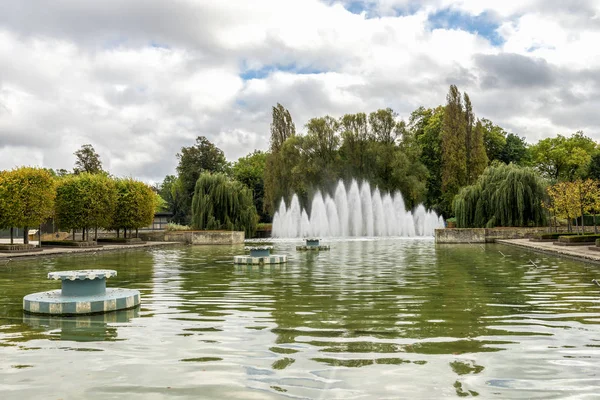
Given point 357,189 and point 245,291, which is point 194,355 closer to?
point 245,291

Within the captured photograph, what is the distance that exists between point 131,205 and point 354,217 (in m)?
20.3

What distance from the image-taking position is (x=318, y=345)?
20.6 ft

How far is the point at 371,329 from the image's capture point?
23.6 feet

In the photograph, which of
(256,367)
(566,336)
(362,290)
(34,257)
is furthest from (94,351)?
(34,257)

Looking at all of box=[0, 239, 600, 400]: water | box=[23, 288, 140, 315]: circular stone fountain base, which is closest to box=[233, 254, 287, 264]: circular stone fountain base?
box=[0, 239, 600, 400]: water

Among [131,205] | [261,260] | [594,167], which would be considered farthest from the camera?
[594,167]

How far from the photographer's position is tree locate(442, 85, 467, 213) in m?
56.6

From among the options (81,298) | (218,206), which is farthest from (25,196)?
(81,298)

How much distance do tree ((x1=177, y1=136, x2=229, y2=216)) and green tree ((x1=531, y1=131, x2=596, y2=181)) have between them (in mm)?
43799

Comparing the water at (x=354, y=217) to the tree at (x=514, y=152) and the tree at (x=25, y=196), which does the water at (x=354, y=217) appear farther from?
the tree at (x=25, y=196)

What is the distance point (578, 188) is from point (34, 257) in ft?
99.7

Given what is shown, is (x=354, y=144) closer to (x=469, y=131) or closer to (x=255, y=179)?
(x=469, y=131)

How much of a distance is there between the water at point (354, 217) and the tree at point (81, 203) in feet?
67.1

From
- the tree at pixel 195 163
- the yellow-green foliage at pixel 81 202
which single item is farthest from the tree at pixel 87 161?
the yellow-green foliage at pixel 81 202
